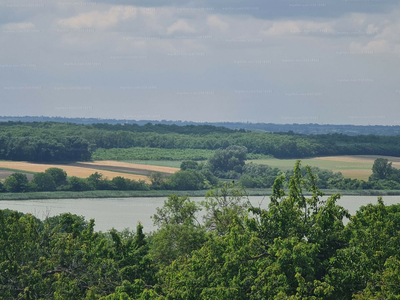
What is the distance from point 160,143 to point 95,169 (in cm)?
5111

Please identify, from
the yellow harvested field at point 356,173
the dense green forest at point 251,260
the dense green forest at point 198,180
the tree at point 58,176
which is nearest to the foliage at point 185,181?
the dense green forest at point 198,180

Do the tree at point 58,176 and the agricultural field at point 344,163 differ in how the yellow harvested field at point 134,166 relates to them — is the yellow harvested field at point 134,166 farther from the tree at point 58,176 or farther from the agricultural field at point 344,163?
the agricultural field at point 344,163

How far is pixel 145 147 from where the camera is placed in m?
153

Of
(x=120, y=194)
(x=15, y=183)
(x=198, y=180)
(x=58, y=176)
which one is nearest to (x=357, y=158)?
(x=198, y=180)

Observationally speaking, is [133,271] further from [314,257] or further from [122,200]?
[122,200]

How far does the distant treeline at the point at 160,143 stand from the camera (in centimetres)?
12138

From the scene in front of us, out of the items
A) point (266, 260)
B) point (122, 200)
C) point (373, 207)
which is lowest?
point (122, 200)

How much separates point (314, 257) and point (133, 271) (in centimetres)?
643

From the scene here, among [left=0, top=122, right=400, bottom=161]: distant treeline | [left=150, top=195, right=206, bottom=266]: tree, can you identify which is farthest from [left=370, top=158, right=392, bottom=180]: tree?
[left=150, top=195, right=206, bottom=266]: tree

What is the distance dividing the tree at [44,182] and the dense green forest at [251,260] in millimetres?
66111

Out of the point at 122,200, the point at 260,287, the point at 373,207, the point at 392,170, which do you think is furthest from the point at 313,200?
the point at 392,170

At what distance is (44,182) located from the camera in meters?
90.8

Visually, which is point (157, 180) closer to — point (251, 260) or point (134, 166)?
point (134, 166)

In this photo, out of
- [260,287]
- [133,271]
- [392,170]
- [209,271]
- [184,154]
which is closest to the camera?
[260,287]
